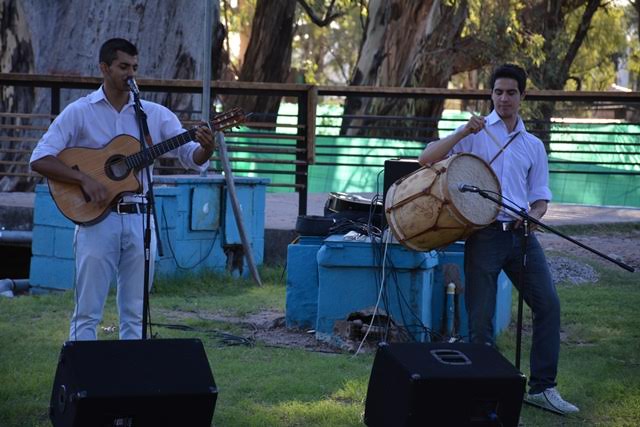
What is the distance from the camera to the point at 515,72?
676cm

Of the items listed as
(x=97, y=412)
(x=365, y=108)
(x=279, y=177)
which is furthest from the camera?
(x=365, y=108)

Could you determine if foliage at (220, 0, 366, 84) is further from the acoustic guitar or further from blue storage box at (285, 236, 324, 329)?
the acoustic guitar

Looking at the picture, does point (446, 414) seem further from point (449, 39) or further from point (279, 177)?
point (449, 39)

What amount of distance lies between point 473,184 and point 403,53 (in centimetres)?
2158

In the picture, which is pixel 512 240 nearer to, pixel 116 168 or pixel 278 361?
pixel 278 361

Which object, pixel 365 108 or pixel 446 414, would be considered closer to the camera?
pixel 446 414

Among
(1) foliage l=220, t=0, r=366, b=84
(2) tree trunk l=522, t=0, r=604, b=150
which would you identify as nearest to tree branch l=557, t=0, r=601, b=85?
(2) tree trunk l=522, t=0, r=604, b=150

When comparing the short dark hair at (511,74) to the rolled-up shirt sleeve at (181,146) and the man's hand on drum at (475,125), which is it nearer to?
the man's hand on drum at (475,125)

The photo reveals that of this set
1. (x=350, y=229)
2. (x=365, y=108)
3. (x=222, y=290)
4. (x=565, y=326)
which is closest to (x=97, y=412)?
(x=350, y=229)

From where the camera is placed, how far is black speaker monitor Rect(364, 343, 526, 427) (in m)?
5.25

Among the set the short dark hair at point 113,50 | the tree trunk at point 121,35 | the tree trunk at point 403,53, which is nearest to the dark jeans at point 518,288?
the short dark hair at point 113,50

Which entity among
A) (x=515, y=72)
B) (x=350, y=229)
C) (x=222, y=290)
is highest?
(x=515, y=72)

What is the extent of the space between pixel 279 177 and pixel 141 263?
1397 cm

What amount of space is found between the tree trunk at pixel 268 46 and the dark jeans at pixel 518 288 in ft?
72.9
